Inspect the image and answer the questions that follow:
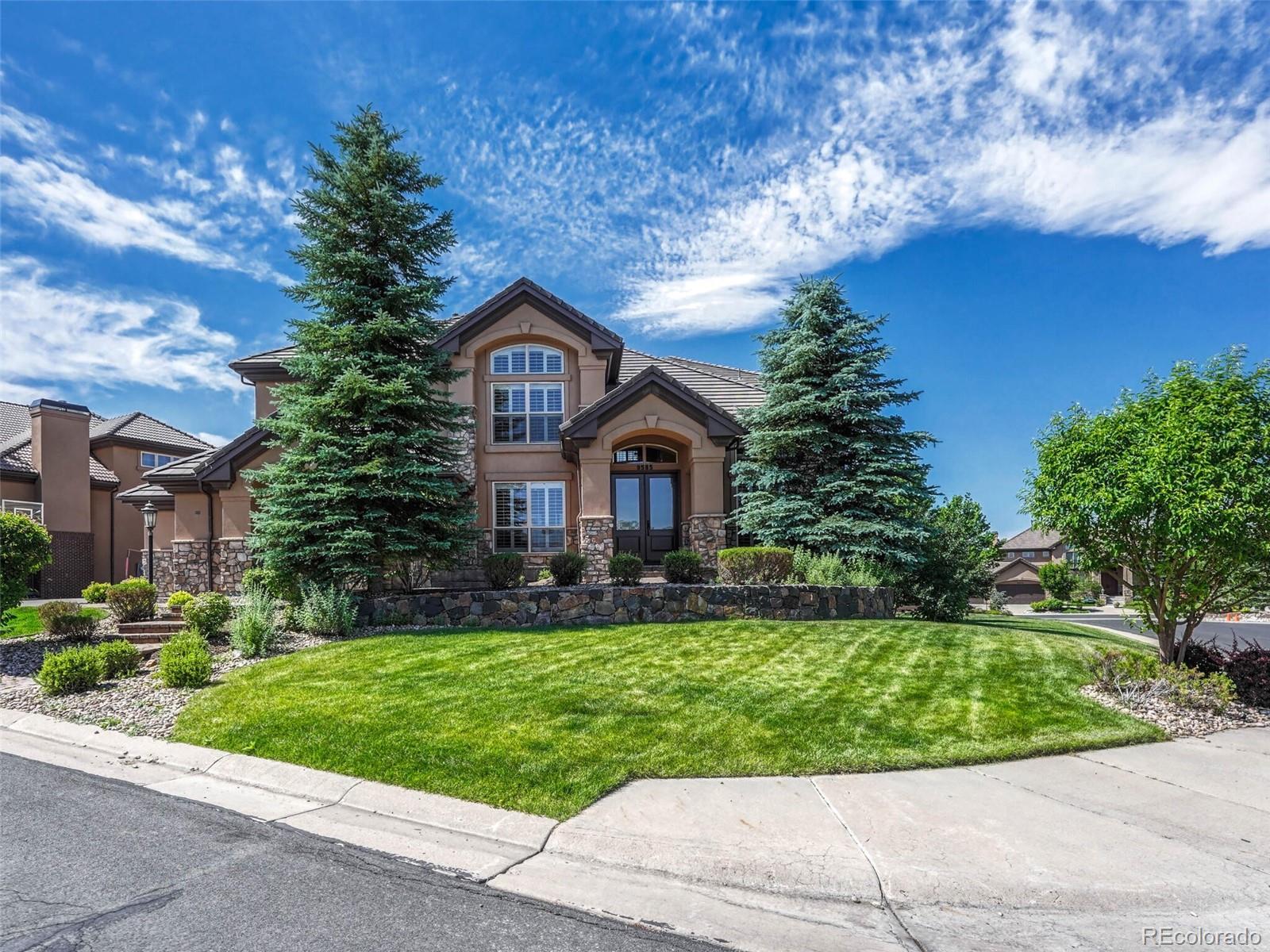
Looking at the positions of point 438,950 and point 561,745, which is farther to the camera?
point 561,745

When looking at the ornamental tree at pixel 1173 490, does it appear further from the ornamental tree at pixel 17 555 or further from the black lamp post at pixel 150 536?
the black lamp post at pixel 150 536

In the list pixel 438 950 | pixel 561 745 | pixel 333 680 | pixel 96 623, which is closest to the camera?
pixel 438 950

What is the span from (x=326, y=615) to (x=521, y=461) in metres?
8.58

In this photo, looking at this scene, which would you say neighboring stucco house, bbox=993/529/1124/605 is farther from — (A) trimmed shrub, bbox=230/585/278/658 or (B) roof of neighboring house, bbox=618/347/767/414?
(A) trimmed shrub, bbox=230/585/278/658

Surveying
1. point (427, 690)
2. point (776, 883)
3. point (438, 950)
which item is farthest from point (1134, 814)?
point (427, 690)

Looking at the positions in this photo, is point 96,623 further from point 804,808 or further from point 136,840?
point 804,808

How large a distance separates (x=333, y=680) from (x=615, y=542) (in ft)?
36.9

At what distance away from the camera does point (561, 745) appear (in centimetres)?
600

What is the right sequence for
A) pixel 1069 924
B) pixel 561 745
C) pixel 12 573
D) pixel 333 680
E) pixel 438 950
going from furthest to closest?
pixel 12 573 → pixel 333 680 → pixel 561 745 → pixel 1069 924 → pixel 438 950

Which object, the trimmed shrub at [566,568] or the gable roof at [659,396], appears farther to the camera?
the gable roof at [659,396]

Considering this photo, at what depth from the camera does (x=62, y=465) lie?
24891mm

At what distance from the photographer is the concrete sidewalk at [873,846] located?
3.69 meters

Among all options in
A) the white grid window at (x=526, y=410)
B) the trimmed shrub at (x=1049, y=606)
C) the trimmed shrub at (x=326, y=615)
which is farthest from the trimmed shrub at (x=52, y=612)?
the trimmed shrub at (x=1049, y=606)

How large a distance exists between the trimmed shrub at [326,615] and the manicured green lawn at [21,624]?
16.9ft
